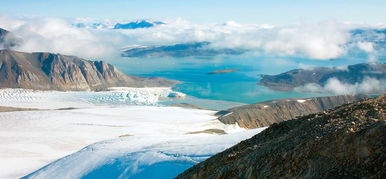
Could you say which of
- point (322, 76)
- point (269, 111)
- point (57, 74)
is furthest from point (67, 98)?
point (322, 76)

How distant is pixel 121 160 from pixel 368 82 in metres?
146

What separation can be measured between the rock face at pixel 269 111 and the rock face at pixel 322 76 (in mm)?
59136

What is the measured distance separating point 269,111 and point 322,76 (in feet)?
320

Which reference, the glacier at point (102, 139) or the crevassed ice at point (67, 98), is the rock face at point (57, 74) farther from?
the glacier at point (102, 139)

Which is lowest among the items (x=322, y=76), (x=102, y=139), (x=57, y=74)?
(x=322, y=76)

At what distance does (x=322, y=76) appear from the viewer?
6619 inches

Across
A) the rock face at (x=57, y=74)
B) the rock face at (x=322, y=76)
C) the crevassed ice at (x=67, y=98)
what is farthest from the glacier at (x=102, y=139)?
the rock face at (x=322, y=76)

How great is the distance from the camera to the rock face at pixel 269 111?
71312 millimetres

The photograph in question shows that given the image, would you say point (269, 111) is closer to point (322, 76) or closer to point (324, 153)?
point (324, 153)

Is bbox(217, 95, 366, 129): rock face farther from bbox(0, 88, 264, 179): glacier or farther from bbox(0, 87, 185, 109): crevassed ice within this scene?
bbox(0, 87, 185, 109): crevassed ice

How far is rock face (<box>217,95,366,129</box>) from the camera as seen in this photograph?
71312 mm

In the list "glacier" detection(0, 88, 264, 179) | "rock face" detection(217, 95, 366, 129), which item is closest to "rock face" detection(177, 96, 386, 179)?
"glacier" detection(0, 88, 264, 179)

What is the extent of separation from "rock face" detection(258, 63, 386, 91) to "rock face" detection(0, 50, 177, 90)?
4543cm

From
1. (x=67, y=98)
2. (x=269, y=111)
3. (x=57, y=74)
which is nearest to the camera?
(x=269, y=111)
